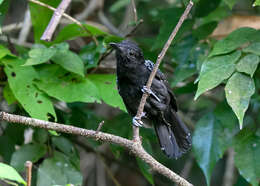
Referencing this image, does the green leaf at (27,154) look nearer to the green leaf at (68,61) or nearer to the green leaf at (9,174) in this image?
the green leaf at (68,61)

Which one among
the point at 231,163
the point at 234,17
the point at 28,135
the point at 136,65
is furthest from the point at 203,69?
the point at 231,163

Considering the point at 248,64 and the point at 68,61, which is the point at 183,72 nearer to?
the point at 248,64

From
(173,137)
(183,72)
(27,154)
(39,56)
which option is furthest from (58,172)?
(183,72)

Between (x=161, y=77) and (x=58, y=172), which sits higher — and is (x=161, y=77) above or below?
above

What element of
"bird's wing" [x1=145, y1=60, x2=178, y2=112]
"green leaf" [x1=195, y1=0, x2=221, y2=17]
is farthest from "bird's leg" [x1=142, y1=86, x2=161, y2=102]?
"green leaf" [x1=195, y1=0, x2=221, y2=17]

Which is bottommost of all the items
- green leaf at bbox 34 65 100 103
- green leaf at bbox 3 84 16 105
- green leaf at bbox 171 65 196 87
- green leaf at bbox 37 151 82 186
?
green leaf at bbox 37 151 82 186

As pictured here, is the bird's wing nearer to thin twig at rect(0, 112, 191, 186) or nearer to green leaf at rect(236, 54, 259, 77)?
green leaf at rect(236, 54, 259, 77)
